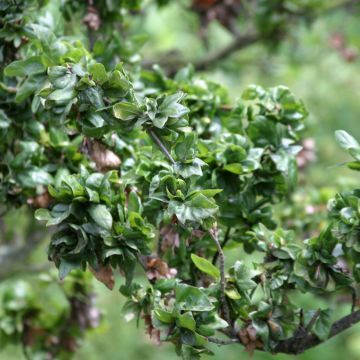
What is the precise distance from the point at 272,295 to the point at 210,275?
132mm

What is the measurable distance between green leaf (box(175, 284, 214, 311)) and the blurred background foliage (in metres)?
0.87

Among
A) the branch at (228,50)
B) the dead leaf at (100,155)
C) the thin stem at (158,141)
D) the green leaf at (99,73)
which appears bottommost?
the branch at (228,50)

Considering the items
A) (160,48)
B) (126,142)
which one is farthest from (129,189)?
(160,48)

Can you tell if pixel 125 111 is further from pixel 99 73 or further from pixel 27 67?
pixel 27 67

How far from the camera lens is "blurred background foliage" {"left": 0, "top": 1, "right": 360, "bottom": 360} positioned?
102 inches

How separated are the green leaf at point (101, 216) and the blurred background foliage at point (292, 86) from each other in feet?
3.04

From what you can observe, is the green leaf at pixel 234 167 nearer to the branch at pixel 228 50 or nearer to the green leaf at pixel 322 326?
the green leaf at pixel 322 326

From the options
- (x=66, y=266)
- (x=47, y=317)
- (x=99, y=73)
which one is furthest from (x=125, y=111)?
(x=47, y=317)

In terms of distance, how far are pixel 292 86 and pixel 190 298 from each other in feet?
9.75

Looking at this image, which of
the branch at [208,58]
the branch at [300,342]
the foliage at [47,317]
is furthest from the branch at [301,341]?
the branch at [208,58]

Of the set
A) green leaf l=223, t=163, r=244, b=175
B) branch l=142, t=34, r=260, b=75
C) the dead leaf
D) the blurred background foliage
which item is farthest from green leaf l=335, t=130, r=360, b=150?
branch l=142, t=34, r=260, b=75

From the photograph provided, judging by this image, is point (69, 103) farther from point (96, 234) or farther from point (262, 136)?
point (262, 136)

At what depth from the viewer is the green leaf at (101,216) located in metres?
1.13

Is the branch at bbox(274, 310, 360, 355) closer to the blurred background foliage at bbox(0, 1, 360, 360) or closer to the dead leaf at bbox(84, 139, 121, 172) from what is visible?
the dead leaf at bbox(84, 139, 121, 172)
